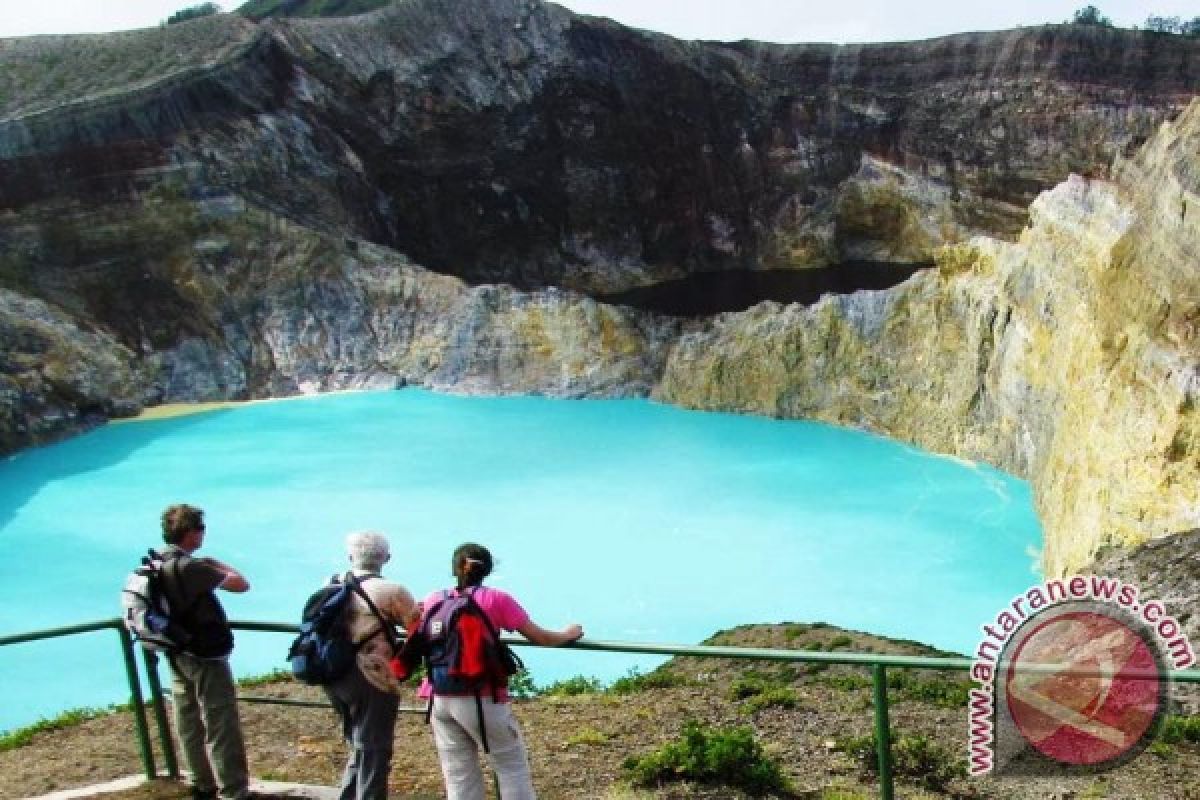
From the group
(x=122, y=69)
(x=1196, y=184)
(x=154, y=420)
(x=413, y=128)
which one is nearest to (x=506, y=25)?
(x=413, y=128)

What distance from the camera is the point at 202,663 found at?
577 centimetres

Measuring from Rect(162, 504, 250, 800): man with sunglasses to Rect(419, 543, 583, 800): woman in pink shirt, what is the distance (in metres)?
1.24

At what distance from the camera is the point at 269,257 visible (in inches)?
1352

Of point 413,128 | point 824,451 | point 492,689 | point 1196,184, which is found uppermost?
point 413,128

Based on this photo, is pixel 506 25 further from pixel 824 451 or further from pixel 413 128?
pixel 824 451

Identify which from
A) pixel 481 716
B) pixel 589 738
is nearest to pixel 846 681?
pixel 589 738

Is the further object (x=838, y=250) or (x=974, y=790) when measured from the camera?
(x=838, y=250)

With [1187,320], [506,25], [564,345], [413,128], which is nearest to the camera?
[1187,320]

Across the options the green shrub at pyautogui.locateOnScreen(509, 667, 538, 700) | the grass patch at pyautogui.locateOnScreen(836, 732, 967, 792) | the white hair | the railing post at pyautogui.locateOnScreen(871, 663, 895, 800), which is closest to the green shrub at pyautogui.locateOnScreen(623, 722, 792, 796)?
the grass patch at pyautogui.locateOnScreen(836, 732, 967, 792)

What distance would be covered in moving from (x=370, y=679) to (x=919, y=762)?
120 inches

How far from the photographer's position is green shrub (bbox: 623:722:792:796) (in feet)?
20.4

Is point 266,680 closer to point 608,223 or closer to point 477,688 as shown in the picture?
point 477,688

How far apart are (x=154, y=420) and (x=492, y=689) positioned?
2693 cm

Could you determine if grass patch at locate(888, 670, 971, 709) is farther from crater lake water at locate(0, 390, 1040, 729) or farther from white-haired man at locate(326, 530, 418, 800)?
crater lake water at locate(0, 390, 1040, 729)
